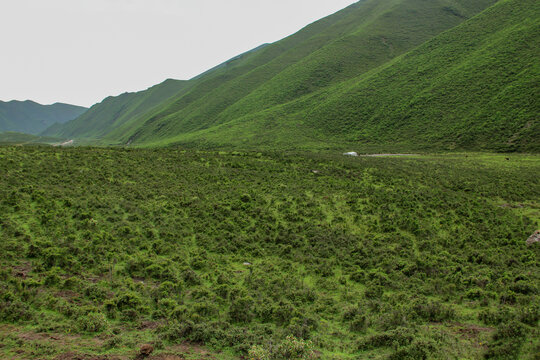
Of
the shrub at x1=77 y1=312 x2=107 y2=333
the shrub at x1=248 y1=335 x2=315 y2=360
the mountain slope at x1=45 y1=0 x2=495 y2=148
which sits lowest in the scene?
the shrub at x1=248 y1=335 x2=315 y2=360

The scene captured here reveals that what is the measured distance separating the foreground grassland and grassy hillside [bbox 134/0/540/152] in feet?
126

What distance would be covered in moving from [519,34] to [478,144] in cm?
4327

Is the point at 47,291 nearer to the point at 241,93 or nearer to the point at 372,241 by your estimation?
the point at 372,241

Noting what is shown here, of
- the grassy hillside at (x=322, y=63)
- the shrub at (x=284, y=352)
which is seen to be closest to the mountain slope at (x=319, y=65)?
the grassy hillside at (x=322, y=63)

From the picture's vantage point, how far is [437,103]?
7312 centimetres

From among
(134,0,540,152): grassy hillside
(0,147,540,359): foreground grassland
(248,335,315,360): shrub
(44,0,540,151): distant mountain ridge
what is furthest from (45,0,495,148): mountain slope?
(248,335,315,360): shrub

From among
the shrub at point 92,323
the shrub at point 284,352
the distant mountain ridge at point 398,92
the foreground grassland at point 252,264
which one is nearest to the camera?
the shrub at point 284,352

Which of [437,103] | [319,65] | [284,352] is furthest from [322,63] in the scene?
[284,352]

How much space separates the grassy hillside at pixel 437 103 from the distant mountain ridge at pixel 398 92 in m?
0.28

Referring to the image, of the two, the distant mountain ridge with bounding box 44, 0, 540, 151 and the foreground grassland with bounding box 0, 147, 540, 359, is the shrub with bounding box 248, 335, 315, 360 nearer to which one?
the foreground grassland with bounding box 0, 147, 540, 359

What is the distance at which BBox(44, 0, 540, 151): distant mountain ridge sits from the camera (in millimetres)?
63625

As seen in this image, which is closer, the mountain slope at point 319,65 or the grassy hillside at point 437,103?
the grassy hillside at point 437,103

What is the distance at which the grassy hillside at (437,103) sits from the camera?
60.8 m

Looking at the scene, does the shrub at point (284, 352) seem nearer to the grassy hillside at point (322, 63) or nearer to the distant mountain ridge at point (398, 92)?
the distant mountain ridge at point (398, 92)
